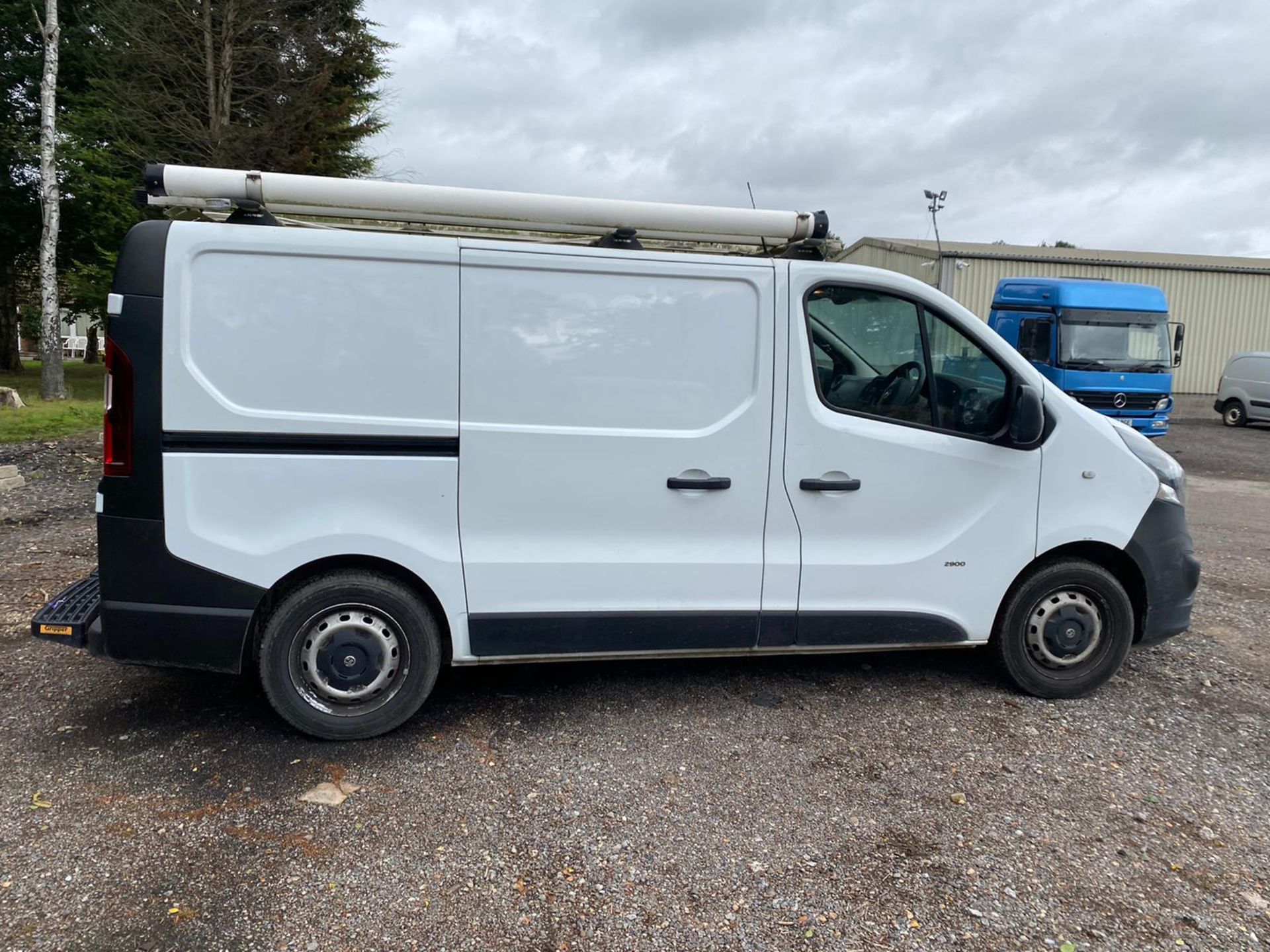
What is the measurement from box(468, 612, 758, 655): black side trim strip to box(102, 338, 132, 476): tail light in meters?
1.49

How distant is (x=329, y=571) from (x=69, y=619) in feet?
3.57

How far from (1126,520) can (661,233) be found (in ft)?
8.53

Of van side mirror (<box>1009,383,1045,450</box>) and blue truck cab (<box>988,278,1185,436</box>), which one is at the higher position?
blue truck cab (<box>988,278,1185,436</box>)

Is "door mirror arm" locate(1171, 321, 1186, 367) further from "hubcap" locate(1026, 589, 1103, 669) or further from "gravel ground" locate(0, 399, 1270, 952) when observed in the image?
"hubcap" locate(1026, 589, 1103, 669)

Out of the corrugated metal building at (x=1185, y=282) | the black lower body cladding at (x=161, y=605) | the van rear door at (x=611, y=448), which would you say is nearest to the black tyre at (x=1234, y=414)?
the corrugated metal building at (x=1185, y=282)

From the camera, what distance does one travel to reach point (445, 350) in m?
3.55

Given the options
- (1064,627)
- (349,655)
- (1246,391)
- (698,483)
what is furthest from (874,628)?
(1246,391)

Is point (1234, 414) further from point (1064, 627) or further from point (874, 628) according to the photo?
point (874, 628)

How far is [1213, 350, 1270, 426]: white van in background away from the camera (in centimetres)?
2172

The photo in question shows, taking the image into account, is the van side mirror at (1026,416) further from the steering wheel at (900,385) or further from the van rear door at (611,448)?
the van rear door at (611,448)

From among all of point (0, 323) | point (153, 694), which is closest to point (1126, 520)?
point (153, 694)

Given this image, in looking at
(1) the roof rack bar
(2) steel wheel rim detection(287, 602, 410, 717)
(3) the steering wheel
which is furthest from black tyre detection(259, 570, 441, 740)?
(3) the steering wheel

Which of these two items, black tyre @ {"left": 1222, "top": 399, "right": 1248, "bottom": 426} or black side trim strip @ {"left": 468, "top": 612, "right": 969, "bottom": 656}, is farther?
black tyre @ {"left": 1222, "top": 399, "right": 1248, "bottom": 426}

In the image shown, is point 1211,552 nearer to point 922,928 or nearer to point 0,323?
point 922,928
